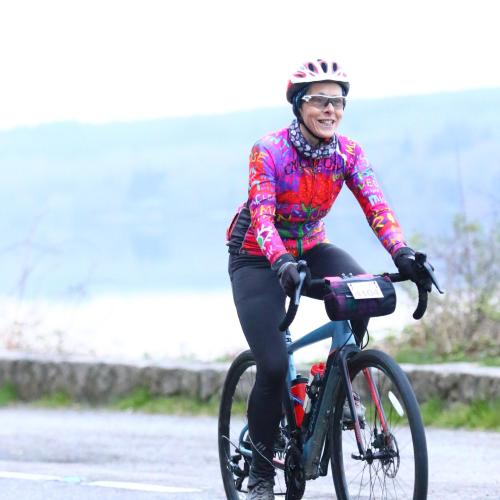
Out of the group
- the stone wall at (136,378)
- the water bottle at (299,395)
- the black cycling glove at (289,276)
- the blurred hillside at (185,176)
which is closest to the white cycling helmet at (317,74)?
the black cycling glove at (289,276)

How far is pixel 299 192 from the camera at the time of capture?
6422 millimetres

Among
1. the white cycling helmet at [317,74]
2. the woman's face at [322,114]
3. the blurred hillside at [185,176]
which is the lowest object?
the woman's face at [322,114]

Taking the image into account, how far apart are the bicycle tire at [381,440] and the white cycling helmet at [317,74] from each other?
1.18 m

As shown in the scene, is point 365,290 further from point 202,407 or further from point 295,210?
point 202,407

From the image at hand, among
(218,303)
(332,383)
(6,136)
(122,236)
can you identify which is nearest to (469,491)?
(332,383)

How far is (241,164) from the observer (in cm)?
3456

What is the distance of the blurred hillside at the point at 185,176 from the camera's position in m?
25.6

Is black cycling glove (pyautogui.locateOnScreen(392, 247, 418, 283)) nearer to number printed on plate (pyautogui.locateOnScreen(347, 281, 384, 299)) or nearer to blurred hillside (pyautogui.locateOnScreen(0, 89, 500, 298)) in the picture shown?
number printed on plate (pyautogui.locateOnScreen(347, 281, 384, 299))

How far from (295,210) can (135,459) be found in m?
3.51

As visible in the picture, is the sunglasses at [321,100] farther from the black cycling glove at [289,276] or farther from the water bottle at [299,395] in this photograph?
the water bottle at [299,395]

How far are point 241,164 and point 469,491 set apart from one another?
27165 mm

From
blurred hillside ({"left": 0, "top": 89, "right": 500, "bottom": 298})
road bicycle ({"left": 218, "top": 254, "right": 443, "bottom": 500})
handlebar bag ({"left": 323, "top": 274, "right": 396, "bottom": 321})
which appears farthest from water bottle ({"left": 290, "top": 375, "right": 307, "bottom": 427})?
blurred hillside ({"left": 0, "top": 89, "right": 500, "bottom": 298})

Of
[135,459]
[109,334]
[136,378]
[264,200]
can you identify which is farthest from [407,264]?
[109,334]

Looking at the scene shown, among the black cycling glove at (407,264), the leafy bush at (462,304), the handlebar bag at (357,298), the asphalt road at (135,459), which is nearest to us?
the handlebar bag at (357,298)
